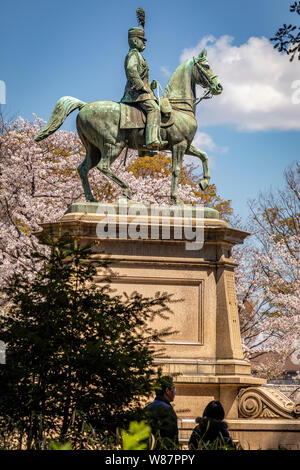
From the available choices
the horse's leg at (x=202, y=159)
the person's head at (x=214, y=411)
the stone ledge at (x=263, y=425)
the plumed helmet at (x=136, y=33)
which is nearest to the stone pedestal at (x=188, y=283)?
the stone ledge at (x=263, y=425)

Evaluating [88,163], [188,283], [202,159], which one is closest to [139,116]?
[88,163]

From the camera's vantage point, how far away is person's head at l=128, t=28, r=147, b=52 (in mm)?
12977

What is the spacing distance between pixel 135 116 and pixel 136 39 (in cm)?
143

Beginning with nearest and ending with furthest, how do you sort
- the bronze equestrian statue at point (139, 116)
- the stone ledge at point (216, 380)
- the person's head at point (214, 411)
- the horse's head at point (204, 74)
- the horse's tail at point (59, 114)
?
the person's head at point (214, 411)
the stone ledge at point (216, 380)
the bronze equestrian statue at point (139, 116)
the horse's tail at point (59, 114)
the horse's head at point (204, 74)

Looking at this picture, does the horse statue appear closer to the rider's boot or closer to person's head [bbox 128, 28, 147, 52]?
the rider's boot

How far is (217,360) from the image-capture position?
11.8 m

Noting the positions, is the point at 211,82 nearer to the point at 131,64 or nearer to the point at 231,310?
the point at 131,64

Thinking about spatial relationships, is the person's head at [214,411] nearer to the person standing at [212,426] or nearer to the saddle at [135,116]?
the person standing at [212,426]

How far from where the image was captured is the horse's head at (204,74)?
43.1 feet

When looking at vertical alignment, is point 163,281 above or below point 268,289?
below

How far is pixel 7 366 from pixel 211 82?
7.96 metres

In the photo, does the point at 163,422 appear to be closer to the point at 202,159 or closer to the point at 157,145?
the point at 157,145

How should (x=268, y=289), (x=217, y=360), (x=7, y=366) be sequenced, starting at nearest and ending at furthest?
(x=7, y=366) → (x=217, y=360) → (x=268, y=289)
